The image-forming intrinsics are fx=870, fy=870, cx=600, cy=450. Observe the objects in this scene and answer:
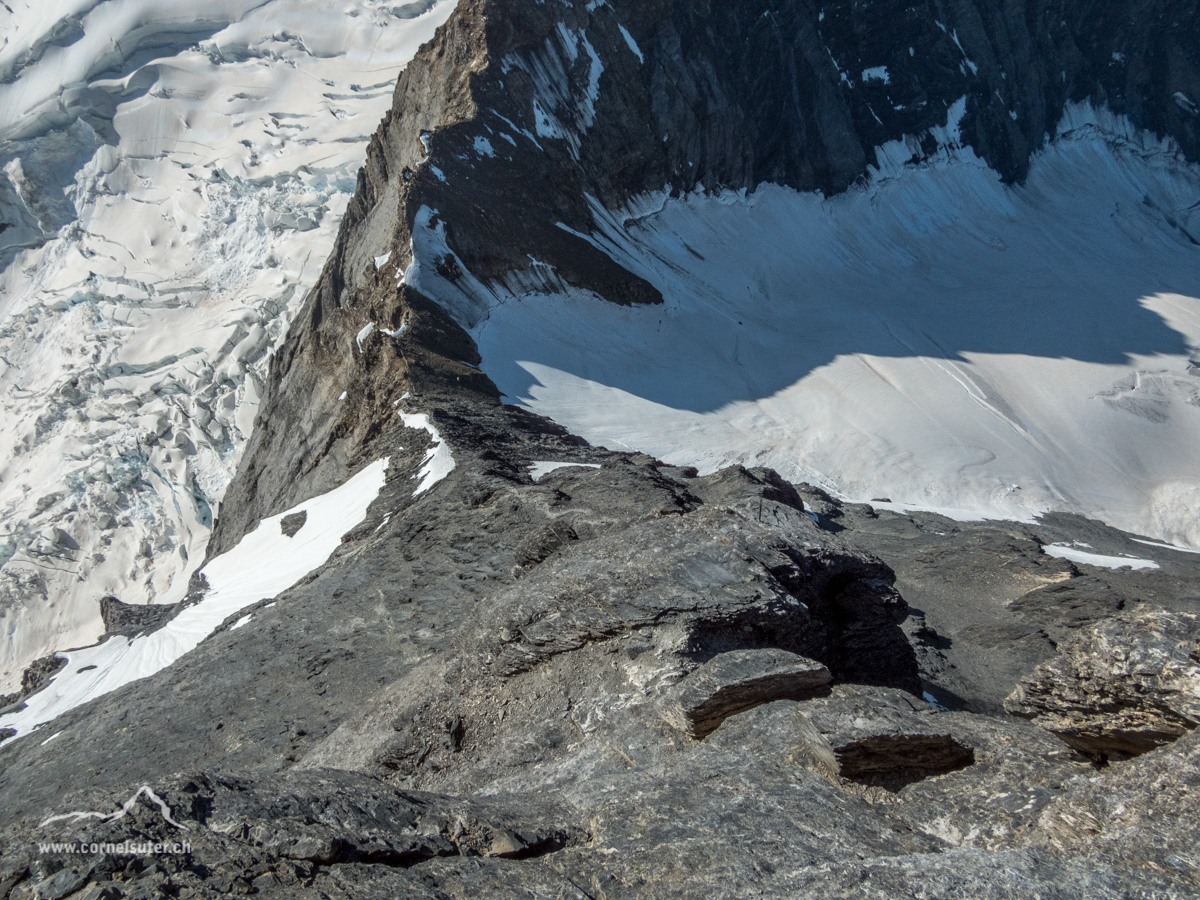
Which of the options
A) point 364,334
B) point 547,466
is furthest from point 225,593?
point 364,334

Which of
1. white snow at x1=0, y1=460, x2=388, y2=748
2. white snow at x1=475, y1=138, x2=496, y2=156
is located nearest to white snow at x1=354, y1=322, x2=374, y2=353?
white snow at x1=0, y1=460, x2=388, y2=748

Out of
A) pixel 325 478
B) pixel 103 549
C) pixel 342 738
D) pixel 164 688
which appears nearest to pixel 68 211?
pixel 103 549

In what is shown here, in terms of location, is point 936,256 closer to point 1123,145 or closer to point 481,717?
point 1123,145

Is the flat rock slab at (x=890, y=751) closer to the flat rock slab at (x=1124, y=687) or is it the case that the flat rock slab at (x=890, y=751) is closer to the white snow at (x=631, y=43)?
the flat rock slab at (x=1124, y=687)

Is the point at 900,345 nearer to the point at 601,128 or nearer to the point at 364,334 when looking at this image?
the point at 601,128

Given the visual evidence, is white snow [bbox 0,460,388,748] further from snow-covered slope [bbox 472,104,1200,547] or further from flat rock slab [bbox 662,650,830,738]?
flat rock slab [bbox 662,650,830,738]

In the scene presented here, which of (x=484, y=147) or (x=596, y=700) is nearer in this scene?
(x=596, y=700)

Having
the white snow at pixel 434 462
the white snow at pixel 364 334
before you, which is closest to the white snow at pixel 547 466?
the white snow at pixel 434 462
